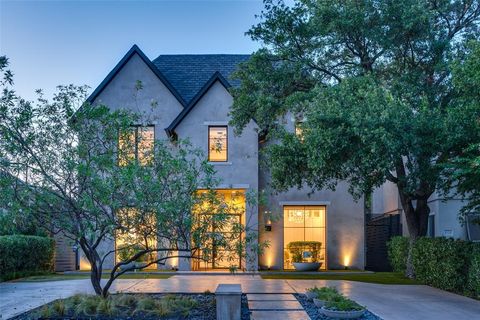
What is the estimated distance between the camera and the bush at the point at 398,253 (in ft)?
63.7

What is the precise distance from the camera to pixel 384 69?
17.0m

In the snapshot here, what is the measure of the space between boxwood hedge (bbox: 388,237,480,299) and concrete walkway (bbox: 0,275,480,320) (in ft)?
1.31

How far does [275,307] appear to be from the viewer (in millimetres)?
10875

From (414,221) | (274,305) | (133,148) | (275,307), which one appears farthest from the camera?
(414,221)

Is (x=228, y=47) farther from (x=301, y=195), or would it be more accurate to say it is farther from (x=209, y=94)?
(x=301, y=195)

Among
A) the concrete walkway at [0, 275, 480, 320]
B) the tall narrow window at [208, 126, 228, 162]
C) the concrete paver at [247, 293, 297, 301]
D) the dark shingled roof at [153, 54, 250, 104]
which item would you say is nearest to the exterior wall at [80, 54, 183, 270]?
the dark shingled roof at [153, 54, 250, 104]

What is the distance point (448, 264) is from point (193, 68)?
1512cm

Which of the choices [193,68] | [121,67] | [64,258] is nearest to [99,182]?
[121,67]

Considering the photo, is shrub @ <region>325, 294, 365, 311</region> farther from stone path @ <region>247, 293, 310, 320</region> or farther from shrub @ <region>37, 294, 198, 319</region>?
shrub @ <region>37, 294, 198, 319</region>

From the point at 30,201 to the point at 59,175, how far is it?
0.72m

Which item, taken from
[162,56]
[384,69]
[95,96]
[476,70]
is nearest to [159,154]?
[476,70]

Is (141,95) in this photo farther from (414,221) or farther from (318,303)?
(318,303)

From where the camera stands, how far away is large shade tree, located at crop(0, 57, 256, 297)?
9.62 metres

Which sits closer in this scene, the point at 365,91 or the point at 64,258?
the point at 365,91
